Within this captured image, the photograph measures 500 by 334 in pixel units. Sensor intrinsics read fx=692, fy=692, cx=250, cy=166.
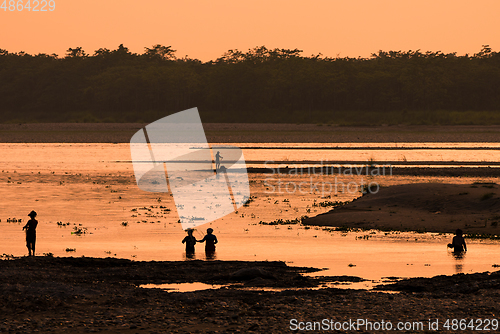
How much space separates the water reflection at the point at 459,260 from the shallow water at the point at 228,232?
30mm

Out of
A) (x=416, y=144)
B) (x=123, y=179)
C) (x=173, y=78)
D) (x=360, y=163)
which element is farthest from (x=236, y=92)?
(x=123, y=179)

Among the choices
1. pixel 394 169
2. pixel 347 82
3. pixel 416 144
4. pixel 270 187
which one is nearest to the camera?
pixel 270 187

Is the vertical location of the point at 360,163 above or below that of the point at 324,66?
below

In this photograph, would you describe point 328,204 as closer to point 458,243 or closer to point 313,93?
point 458,243

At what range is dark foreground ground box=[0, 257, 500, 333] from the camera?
42.7 ft

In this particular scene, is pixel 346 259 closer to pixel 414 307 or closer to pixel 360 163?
pixel 414 307

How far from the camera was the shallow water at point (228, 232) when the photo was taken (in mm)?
20656

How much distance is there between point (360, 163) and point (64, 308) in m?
50.0

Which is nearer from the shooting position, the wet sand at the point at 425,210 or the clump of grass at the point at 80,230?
the clump of grass at the point at 80,230

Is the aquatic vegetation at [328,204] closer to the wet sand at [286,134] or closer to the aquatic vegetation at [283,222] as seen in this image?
the aquatic vegetation at [283,222]

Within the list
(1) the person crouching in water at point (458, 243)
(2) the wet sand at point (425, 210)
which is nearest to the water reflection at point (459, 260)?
(1) the person crouching in water at point (458, 243)

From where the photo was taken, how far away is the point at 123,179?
49.5m

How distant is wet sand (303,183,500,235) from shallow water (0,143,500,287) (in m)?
1.68

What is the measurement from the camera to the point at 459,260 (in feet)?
68.0
